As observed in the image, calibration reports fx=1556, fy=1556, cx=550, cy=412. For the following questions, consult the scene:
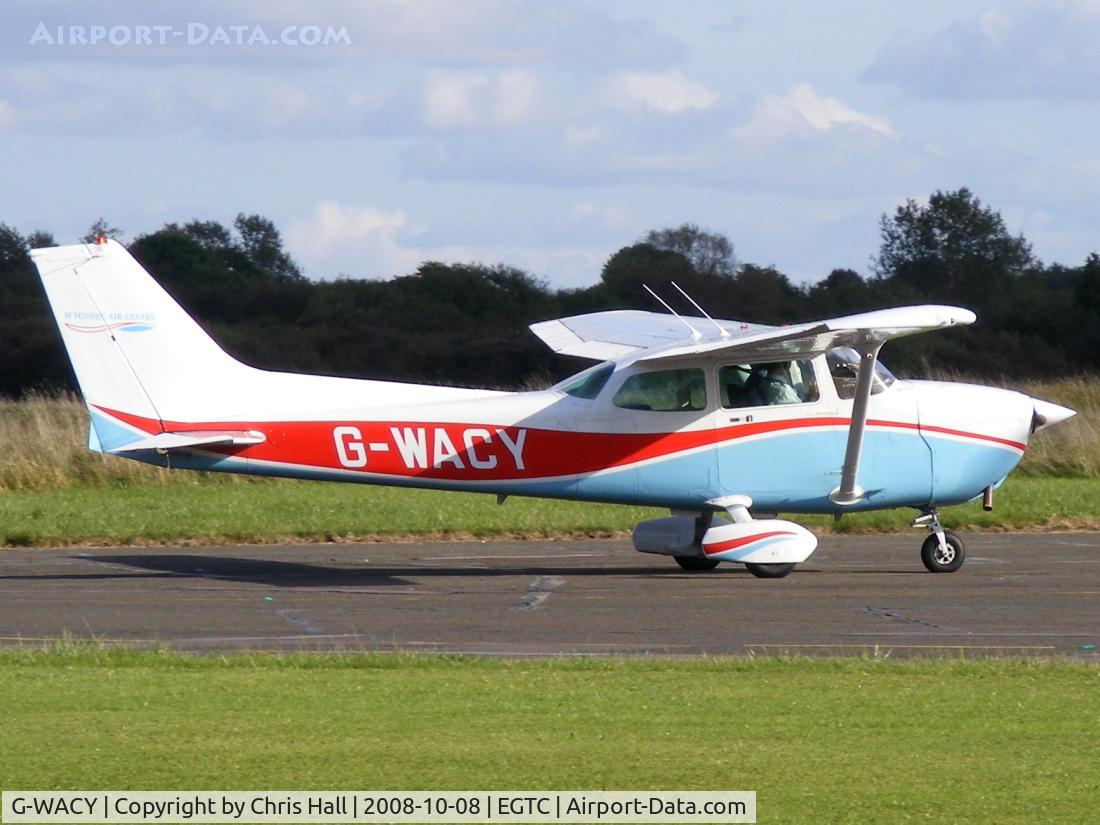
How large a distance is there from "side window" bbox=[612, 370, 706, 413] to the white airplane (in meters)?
0.01

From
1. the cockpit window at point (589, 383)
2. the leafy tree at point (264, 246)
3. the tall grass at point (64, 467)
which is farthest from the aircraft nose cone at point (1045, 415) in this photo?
the leafy tree at point (264, 246)

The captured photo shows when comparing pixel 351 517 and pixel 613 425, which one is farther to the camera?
pixel 351 517

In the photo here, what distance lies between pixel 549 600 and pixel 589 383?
8.48 ft

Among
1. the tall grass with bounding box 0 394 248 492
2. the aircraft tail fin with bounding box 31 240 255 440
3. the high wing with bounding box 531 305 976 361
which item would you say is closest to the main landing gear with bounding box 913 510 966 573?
the high wing with bounding box 531 305 976 361

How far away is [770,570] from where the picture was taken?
14.8 metres

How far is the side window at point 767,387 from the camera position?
14.8 m

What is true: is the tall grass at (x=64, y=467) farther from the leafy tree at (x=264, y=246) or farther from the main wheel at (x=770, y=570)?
the leafy tree at (x=264, y=246)

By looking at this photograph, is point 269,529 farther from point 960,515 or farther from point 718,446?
point 960,515

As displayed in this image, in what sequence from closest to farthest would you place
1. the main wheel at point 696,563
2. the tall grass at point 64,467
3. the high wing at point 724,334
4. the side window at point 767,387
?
the high wing at point 724,334, the side window at point 767,387, the main wheel at point 696,563, the tall grass at point 64,467

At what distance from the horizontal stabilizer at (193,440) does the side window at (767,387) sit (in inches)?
173

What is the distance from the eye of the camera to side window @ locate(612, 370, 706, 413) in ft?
48.5

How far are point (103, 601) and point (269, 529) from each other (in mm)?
5335

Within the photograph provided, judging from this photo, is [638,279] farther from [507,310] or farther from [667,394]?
[667,394]

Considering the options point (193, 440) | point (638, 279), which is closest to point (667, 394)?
point (193, 440)
